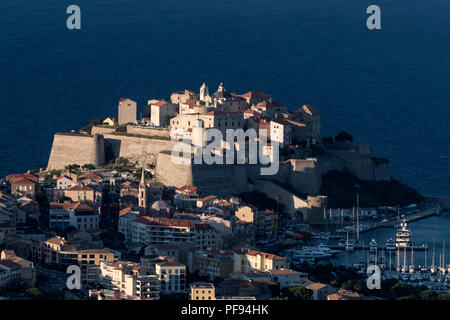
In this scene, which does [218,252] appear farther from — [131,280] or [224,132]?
[224,132]

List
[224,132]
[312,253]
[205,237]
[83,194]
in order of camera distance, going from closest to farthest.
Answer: [205,237], [312,253], [83,194], [224,132]

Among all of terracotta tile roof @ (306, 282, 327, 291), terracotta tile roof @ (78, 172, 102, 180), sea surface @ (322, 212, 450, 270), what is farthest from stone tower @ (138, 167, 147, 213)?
terracotta tile roof @ (306, 282, 327, 291)

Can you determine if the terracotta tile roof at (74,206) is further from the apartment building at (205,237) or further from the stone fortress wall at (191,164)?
the stone fortress wall at (191,164)

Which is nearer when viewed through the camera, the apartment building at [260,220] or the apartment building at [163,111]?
the apartment building at [260,220]

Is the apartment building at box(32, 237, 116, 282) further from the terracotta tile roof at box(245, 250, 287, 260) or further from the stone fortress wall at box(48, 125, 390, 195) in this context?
the stone fortress wall at box(48, 125, 390, 195)

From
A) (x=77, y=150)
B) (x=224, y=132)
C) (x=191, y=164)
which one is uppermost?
(x=224, y=132)

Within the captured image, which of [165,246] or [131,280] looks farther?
[165,246]

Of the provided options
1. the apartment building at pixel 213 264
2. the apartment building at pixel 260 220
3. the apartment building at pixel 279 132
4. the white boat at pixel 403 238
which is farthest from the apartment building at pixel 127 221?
the apartment building at pixel 279 132

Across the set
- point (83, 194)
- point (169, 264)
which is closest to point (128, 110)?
point (83, 194)
